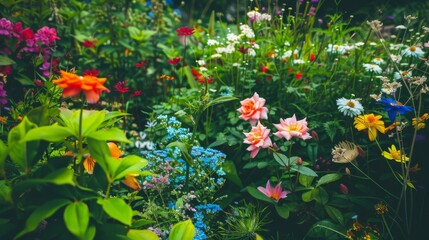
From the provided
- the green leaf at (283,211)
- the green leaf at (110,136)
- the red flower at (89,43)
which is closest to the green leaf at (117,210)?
the green leaf at (110,136)

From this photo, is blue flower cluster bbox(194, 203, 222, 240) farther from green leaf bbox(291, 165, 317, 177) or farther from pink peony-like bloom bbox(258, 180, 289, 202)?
green leaf bbox(291, 165, 317, 177)

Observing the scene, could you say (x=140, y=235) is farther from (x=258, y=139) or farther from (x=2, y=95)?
(x=2, y=95)

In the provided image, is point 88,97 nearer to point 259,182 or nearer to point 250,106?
point 250,106

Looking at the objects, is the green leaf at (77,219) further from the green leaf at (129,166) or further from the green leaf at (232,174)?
the green leaf at (232,174)

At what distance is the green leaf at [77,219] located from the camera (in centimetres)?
113

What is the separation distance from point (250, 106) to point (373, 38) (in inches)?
87.7

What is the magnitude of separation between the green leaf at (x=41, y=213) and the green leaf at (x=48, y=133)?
0.19 metres

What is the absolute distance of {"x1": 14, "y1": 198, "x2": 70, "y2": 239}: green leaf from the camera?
3.67 feet

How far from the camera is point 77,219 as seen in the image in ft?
3.80

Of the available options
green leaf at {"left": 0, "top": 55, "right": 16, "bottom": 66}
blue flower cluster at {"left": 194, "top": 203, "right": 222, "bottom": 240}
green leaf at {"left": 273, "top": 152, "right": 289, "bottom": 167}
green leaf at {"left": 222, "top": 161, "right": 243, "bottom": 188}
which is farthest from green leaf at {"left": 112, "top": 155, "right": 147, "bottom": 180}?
green leaf at {"left": 0, "top": 55, "right": 16, "bottom": 66}

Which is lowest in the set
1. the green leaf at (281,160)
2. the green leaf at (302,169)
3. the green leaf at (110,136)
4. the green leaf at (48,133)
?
the green leaf at (302,169)

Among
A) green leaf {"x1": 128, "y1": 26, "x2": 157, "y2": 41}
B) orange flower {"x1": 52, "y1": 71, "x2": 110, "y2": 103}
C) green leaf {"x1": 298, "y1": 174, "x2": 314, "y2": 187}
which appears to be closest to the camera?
orange flower {"x1": 52, "y1": 71, "x2": 110, "y2": 103}

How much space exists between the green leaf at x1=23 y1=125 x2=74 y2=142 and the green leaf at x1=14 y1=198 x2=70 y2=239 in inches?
7.3

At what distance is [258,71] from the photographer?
2633mm
